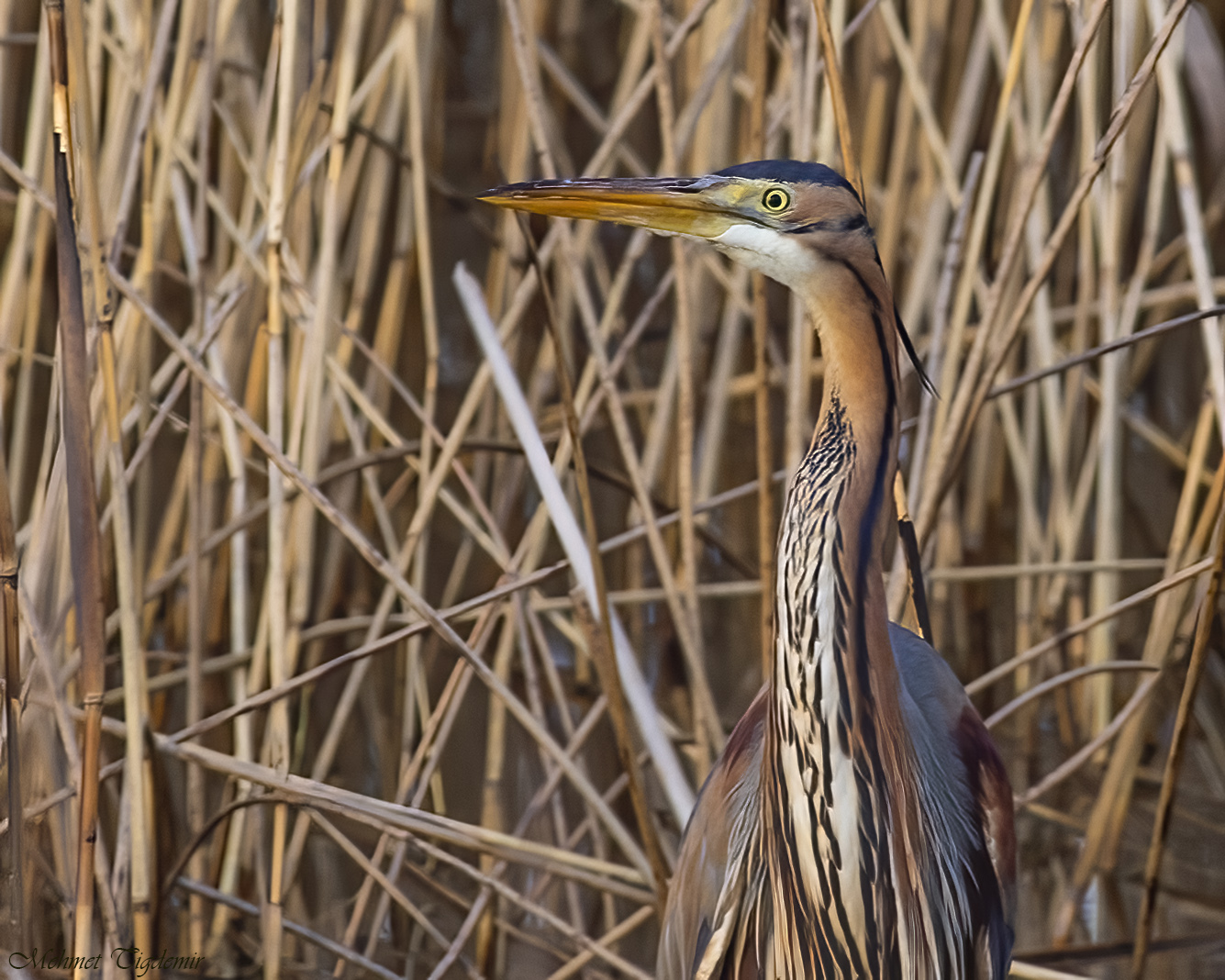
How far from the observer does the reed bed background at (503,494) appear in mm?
1321

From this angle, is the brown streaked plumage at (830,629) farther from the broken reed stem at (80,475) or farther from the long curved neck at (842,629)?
the broken reed stem at (80,475)

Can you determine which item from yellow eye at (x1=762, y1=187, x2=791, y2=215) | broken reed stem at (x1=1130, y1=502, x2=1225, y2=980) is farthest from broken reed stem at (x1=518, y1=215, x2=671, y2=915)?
broken reed stem at (x1=1130, y1=502, x2=1225, y2=980)

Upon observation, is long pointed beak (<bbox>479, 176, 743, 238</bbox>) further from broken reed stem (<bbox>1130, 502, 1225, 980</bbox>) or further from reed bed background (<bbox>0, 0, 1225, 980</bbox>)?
broken reed stem (<bbox>1130, 502, 1225, 980</bbox>)

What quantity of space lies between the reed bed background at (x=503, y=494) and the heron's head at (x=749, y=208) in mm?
149

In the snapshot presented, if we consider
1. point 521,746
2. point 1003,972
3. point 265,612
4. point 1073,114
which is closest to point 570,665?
point 521,746

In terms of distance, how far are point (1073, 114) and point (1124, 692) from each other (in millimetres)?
1509

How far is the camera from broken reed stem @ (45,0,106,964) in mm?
923

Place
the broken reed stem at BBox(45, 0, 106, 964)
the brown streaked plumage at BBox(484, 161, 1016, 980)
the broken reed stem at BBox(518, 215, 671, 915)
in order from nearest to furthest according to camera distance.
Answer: the broken reed stem at BBox(45, 0, 106, 964), the brown streaked plumage at BBox(484, 161, 1016, 980), the broken reed stem at BBox(518, 215, 671, 915)

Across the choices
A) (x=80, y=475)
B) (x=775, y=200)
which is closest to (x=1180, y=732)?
(x=775, y=200)

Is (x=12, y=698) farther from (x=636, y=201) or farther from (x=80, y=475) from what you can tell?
(x=636, y=201)

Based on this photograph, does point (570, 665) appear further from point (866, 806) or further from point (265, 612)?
point (866, 806)

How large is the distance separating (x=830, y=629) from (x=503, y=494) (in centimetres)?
130

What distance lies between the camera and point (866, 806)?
3.50 feet

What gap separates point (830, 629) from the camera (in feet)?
3.34
